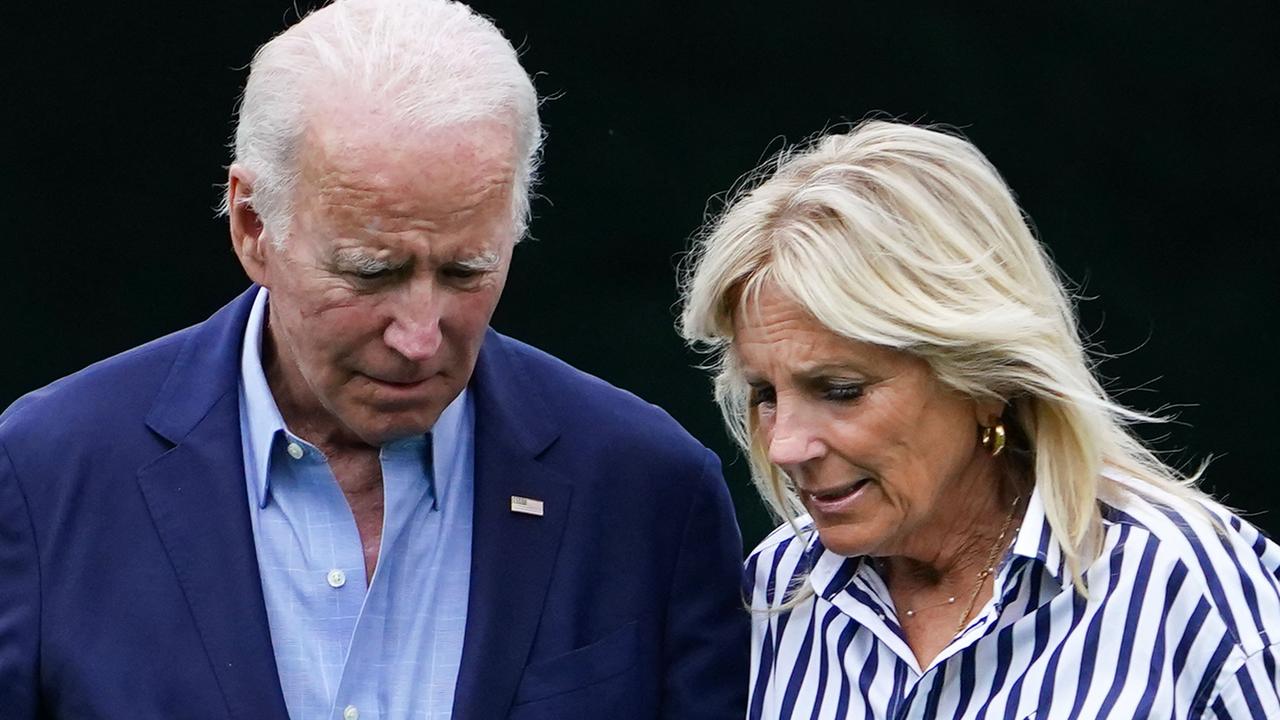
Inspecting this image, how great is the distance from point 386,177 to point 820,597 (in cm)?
80

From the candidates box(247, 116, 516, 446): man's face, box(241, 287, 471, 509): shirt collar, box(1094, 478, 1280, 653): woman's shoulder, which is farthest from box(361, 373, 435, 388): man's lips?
box(1094, 478, 1280, 653): woman's shoulder

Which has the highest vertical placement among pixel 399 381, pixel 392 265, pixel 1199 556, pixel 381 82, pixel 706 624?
pixel 381 82

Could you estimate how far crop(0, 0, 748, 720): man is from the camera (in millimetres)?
2311

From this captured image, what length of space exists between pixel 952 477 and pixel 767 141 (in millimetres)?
1585

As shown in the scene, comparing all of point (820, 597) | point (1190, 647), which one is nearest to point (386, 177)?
point (820, 597)

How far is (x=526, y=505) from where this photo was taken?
101 inches

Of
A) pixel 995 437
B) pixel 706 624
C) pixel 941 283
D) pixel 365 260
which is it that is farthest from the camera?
pixel 706 624

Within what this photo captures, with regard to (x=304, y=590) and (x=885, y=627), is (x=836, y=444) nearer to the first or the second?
(x=885, y=627)

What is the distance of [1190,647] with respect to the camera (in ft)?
7.43

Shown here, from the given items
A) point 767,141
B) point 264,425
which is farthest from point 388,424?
point 767,141

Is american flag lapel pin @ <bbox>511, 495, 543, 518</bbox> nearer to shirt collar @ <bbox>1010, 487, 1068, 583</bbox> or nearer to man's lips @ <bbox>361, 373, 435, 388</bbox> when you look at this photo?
man's lips @ <bbox>361, 373, 435, 388</bbox>

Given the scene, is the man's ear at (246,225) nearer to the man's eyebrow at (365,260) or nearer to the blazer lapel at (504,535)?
the man's eyebrow at (365,260)

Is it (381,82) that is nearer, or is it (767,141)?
(381,82)

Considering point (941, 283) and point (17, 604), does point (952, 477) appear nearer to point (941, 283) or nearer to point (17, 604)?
point (941, 283)
